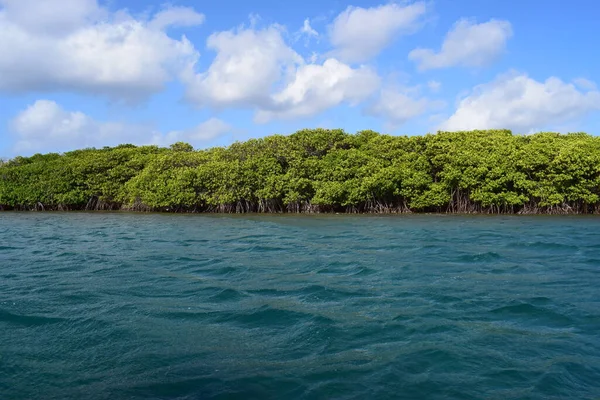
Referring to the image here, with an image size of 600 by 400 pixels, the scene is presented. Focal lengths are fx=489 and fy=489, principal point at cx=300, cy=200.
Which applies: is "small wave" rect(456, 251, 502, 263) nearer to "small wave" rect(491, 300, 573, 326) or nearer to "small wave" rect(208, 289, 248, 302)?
"small wave" rect(491, 300, 573, 326)

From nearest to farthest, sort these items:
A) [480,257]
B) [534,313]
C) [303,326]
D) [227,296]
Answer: [303,326], [534,313], [227,296], [480,257]

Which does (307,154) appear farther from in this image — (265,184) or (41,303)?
(41,303)

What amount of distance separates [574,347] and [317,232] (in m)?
17.2

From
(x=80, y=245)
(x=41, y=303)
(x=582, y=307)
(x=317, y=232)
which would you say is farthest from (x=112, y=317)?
(x=317, y=232)

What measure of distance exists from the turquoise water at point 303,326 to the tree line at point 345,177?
2168 cm

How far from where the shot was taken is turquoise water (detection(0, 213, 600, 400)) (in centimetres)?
586

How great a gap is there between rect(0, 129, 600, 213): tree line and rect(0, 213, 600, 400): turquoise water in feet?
71.1

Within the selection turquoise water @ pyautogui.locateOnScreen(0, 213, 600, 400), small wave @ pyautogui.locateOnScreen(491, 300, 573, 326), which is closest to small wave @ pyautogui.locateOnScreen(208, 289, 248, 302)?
turquoise water @ pyautogui.locateOnScreen(0, 213, 600, 400)

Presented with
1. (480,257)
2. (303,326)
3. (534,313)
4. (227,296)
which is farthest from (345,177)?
(303,326)

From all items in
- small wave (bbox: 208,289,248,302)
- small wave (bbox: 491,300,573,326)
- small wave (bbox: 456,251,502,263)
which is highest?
small wave (bbox: 456,251,502,263)

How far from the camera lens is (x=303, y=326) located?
8.05 metres

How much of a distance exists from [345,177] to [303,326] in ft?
107

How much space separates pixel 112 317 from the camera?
8578mm

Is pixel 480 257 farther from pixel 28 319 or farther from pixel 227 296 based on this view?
pixel 28 319
